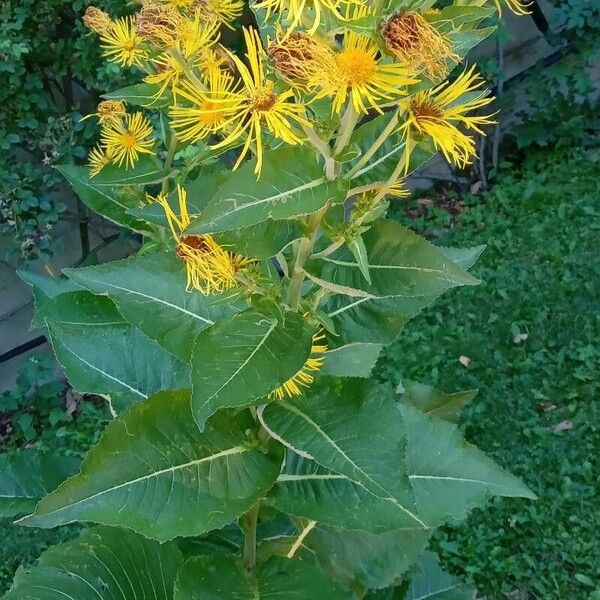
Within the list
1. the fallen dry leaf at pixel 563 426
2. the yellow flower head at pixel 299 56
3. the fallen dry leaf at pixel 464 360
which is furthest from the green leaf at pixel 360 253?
the fallen dry leaf at pixel 464 360

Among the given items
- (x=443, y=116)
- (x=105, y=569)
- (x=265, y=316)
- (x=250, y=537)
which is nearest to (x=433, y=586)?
(x=250, y=537)

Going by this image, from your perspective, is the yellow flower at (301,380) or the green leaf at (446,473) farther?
the green leaf at (446,473)

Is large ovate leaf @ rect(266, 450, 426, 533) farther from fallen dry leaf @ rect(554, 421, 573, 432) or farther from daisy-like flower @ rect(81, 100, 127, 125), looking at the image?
fallen dry leaf @ rect(554, 421, 573, 432)

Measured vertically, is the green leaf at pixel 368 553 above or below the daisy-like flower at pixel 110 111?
below

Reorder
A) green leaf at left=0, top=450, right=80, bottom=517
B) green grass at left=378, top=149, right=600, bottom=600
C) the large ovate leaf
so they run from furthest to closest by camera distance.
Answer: green grass at left=378, top=149, right=600, bottom=600
green leaf at left=0, top=450, right=80, bottom=517
the large ovate leaf

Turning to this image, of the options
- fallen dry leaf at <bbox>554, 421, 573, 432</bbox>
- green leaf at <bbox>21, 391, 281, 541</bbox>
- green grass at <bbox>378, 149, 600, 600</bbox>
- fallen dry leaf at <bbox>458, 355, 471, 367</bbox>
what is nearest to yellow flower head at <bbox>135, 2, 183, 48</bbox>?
green leaf at <bbox>21, 391, 281, 541</bbox>

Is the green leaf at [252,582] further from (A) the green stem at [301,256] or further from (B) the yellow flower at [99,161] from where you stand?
(B) the yellow flower at [99,161]

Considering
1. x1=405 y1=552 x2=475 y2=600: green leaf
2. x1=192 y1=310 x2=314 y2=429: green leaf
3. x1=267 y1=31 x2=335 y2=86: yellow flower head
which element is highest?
x1=267 y1=31 x2=335 y2=86: yellow flower head

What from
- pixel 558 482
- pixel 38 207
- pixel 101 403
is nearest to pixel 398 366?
pixel 558 482
